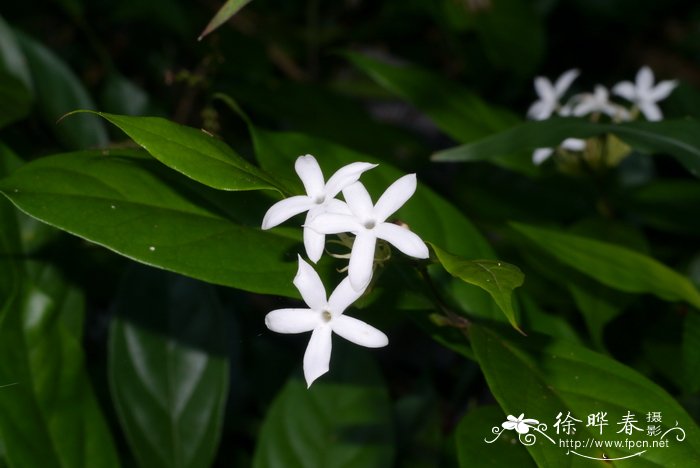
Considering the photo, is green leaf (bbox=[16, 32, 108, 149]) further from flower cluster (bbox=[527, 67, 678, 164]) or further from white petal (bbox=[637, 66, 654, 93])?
white petal (bbox=[637, 66, 654, 93])

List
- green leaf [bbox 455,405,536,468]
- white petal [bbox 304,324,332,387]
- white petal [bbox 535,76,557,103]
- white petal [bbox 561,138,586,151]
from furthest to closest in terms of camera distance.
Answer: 1. white petal [bbox 535,76,557,103]
2. white petal [bbox 561,138,586,151]
3. green leaf [bbox 455,405,536,468]
4. white petal [bbox 304,324,332,387]

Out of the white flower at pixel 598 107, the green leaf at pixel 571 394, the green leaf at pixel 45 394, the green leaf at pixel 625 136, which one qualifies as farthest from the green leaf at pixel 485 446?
the white flower at pixel 598 107

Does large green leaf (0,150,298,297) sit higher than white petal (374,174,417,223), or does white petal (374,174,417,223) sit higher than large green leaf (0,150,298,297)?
white petal (374,174,417,223)

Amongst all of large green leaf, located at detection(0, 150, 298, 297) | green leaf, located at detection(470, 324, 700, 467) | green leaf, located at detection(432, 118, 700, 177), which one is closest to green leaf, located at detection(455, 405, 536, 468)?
green leaf, located at detection(470, 324, 700, 467)

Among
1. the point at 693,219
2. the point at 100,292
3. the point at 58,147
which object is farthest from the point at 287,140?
the point at 693,219

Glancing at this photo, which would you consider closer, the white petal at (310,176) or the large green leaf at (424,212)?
the white petal at (310,176)

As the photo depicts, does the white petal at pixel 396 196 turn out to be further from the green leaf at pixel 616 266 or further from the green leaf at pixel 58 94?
the green leaf at pixel 58 94

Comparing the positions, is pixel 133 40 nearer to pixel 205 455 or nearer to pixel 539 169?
pixel 539 169

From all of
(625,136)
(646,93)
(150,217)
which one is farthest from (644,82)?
(150,217)

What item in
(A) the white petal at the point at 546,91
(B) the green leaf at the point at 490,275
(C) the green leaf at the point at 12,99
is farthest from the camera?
(A) the white petal at the point at 546,91
